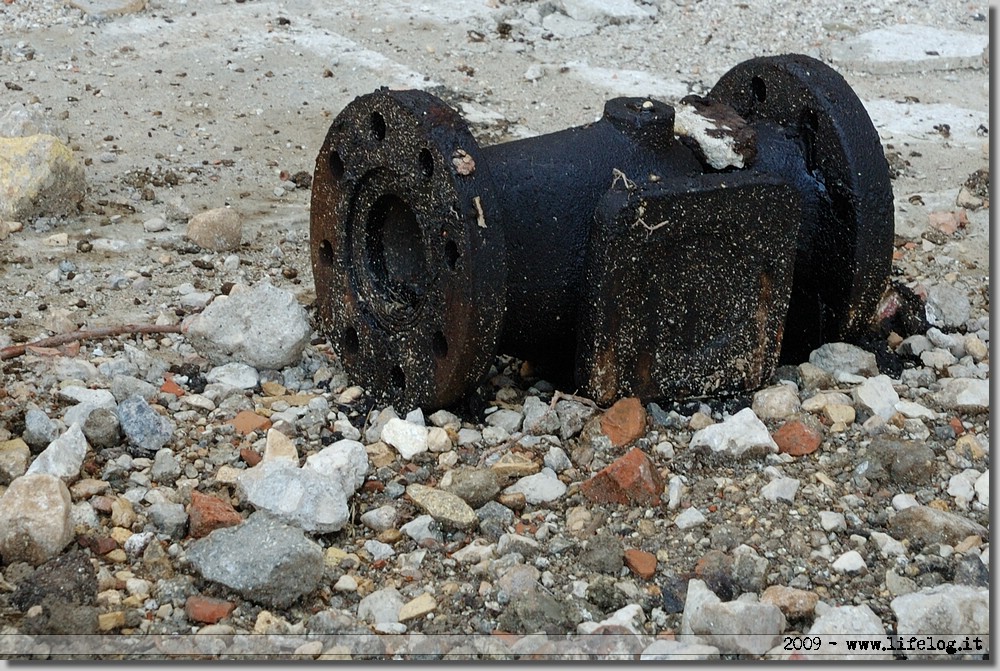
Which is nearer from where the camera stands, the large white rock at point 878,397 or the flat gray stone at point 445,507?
the flat gray stone at point 445,507

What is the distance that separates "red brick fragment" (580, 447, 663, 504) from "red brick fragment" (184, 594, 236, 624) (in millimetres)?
930

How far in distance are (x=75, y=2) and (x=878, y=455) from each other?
6042 millimetres

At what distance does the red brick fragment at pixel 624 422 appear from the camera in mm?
3234

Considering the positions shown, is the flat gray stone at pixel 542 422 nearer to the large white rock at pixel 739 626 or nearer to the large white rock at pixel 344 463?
the large white rock at pixel 344 463

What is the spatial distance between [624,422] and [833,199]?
0.91 metres

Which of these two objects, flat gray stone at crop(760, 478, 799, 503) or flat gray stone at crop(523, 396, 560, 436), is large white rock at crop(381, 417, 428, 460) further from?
flat gray stone at crop(760, 478, 799, 503)

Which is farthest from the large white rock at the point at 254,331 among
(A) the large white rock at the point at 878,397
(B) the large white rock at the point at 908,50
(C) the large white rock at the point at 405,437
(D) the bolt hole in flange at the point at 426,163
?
(B) the large white rock at the point at 908,50

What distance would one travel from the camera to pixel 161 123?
6062mm

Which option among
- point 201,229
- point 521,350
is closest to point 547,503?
point 521,350

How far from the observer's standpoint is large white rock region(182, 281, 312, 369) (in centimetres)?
369

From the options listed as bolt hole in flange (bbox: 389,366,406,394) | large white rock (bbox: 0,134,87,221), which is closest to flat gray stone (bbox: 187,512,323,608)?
bolt hole in flange (bbox: 389,366,406,394)

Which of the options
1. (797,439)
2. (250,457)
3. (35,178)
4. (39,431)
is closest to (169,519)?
(250,457)

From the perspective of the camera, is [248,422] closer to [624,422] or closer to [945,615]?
[624,422]

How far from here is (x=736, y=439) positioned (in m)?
3.18
